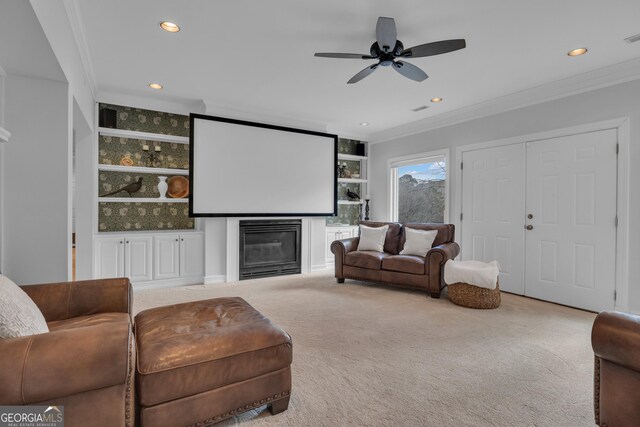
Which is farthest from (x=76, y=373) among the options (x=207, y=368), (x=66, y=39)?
(x=66, y=39)

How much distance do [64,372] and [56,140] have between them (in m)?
1.92

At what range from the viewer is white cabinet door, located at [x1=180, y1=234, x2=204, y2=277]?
183 inches

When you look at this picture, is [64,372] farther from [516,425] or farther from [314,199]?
[314,199]

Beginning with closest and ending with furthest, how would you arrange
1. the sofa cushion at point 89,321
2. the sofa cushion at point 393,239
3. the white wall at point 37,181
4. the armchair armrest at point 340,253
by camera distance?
1. the sofa cushion at point 89,321
2. the white wall at point 37,181
3. the armchair armrest at point 340,253
4. the sofa cushion at point 393,239

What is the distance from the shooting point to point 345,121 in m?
5.68

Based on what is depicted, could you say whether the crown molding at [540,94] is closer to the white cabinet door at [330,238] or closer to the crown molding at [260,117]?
the crown molding at [260,117]

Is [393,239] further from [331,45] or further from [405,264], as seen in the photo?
[331,45]

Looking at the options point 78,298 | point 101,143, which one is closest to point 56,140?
point 78,298

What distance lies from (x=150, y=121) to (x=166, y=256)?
78.4 inches

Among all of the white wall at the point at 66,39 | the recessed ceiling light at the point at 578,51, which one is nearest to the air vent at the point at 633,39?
the recessed ceiling light at the point at 578,51

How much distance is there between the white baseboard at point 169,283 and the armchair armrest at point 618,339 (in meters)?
4.52

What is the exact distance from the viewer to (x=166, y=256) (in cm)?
452

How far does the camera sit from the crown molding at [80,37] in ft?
7.78

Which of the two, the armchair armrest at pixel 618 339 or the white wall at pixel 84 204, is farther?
the white wall at pixel 84 204
